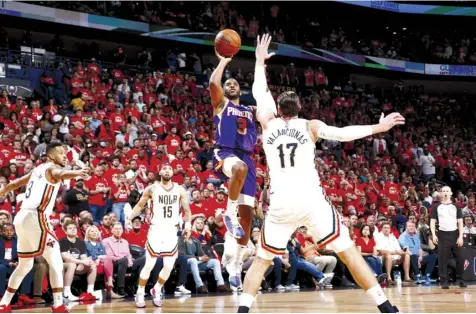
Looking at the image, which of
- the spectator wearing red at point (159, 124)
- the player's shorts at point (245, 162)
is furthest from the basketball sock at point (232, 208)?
the spectator wearing red at point (159, 124)

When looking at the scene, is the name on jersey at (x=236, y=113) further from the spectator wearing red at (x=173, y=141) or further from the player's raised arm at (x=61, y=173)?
the spectator wearing red at (x=173, y=141)

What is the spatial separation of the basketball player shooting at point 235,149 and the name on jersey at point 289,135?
1.91 m

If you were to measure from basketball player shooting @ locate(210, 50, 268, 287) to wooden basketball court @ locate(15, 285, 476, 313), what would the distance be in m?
1.28

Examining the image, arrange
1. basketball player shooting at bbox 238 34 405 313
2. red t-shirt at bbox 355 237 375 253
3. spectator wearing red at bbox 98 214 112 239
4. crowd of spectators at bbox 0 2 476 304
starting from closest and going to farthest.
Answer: basketball player shooting at bbox 238 34 405 313
crowd of spectators at bbox 0 2 476 304
spectator wearing red at bbox 98 214 112 239
red t-shirt at bbox 355 237 375 253

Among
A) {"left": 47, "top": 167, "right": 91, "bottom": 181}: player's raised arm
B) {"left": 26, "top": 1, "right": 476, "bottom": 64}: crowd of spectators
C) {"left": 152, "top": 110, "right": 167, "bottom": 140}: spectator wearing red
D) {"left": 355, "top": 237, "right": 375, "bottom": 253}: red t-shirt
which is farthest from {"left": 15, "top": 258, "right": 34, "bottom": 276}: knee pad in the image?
{"left": 26, "top": 1, "right": 476, "bottom": 64}: crowd of spectators

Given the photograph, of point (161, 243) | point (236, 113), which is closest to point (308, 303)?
point (161, 243)

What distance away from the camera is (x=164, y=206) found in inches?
447

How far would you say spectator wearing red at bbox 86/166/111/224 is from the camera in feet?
47.1

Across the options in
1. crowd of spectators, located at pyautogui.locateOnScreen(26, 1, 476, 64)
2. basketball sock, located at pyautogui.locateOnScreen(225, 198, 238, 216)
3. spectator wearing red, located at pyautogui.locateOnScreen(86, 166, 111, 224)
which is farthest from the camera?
crowd of spectators, located at pyautogui.locateOnScreen(26, 1, 476, 64)

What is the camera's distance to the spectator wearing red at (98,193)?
1437cm

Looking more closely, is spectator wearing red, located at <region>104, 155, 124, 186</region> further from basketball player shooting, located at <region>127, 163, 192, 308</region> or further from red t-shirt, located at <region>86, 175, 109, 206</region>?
basketball player shooting, located at <region>127, 163, 192, 308</region>

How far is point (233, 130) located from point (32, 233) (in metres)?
2.80

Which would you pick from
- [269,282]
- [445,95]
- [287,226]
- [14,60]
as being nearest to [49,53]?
[14,60]

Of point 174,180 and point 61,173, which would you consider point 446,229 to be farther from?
point 61,173
